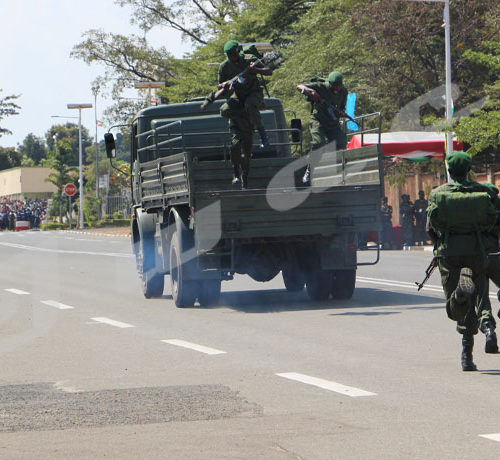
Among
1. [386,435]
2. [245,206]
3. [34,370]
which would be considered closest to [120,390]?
[34,370]

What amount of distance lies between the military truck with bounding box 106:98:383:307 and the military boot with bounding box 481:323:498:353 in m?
4.72

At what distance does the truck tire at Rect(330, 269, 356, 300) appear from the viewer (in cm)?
1473

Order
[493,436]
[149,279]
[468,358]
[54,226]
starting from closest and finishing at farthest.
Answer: [493,436]
[468,358]
[149,279]
[54,226]

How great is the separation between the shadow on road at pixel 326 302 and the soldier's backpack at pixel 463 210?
190 inches

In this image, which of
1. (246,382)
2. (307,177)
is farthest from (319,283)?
(246,382)

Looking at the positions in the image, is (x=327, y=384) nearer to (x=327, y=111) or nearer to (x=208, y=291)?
(x=208, y=291)

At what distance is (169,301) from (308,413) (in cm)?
922

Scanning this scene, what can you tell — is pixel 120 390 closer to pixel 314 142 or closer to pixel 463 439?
pixel 463 439

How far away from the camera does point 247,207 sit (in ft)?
44.0

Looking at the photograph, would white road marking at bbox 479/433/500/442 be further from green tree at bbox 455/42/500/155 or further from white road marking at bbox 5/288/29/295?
green tree at bbox 455/42/500/155

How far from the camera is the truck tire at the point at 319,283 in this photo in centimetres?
1470

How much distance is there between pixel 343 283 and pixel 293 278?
1246 mm

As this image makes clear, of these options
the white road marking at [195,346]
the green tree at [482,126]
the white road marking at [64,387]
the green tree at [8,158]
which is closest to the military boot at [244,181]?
the white road marking at [195,346]

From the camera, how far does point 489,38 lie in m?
33.5
